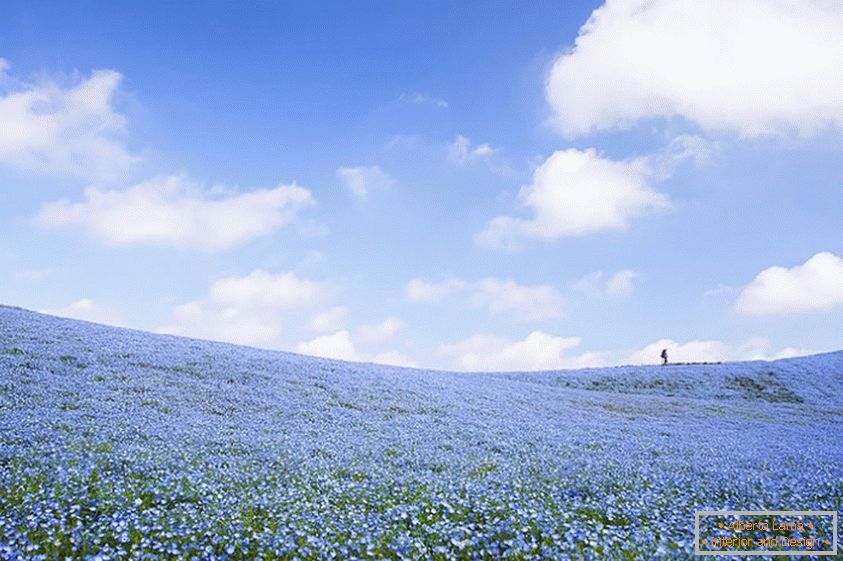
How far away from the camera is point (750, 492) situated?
434 inches

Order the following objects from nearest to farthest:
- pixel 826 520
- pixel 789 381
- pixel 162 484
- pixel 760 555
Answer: pixel 760 555 < pixel 826 520 < pixel 162 484 < pixel 789 381

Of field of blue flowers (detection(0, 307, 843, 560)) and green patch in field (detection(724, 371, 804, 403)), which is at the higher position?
green patch in field (detection(724, 371, 804, 403))

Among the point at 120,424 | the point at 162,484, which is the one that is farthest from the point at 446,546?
the point at 120,424

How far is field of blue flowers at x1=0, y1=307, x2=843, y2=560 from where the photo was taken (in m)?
8.31

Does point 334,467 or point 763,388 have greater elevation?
point 763,388

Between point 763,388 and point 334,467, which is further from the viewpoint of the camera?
point 763,388

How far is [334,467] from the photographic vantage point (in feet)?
41.4

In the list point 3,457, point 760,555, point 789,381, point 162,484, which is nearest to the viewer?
point 760,555

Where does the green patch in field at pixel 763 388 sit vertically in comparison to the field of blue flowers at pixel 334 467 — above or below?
above

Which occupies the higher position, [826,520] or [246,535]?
[826,520]

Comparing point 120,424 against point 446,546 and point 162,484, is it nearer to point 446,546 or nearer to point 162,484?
point 162,484

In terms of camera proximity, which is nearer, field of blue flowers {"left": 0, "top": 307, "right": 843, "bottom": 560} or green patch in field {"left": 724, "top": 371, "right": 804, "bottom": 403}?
field of blue flowers {"left": 0, "top": 307, "right": 843, "bottom": 560}

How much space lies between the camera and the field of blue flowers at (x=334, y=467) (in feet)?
27.3

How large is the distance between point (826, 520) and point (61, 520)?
1302 centimetres
